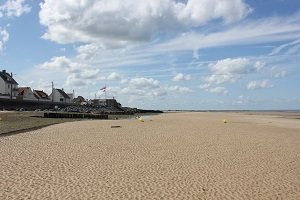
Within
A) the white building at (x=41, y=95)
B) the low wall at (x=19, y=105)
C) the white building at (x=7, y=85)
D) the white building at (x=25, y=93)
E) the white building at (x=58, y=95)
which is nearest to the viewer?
the low wall at (x=19, y=105)

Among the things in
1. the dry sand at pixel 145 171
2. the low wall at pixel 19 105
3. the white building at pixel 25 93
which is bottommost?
the dry sand at pixel 145 171

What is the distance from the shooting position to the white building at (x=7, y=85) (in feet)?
325

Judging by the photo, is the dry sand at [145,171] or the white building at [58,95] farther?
the white building at [58,95]

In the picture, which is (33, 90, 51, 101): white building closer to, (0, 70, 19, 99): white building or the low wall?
(0, 70, 19, 99): white building

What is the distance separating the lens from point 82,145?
61.8ft

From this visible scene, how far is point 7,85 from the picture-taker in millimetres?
100250

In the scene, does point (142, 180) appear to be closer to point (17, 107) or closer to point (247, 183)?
point (247, 183)

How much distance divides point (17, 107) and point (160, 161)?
252 feet

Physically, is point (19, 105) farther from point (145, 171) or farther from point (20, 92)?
point (145, 171)

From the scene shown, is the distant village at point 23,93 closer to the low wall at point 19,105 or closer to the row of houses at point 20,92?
the row of houses at point 20,92

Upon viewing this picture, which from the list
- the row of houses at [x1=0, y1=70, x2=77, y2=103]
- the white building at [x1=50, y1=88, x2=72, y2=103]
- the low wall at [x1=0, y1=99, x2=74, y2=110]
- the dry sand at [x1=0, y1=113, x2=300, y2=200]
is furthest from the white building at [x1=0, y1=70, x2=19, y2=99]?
the dry sand at [x1=0, y1=113, x2=300, y2=200]

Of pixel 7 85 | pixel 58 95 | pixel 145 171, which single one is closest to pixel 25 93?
pixel 7 85

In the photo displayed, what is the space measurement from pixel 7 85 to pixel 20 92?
9.70 m

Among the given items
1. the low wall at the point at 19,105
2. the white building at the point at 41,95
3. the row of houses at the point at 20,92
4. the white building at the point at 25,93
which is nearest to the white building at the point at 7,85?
the row of houses at the point at 20,92
